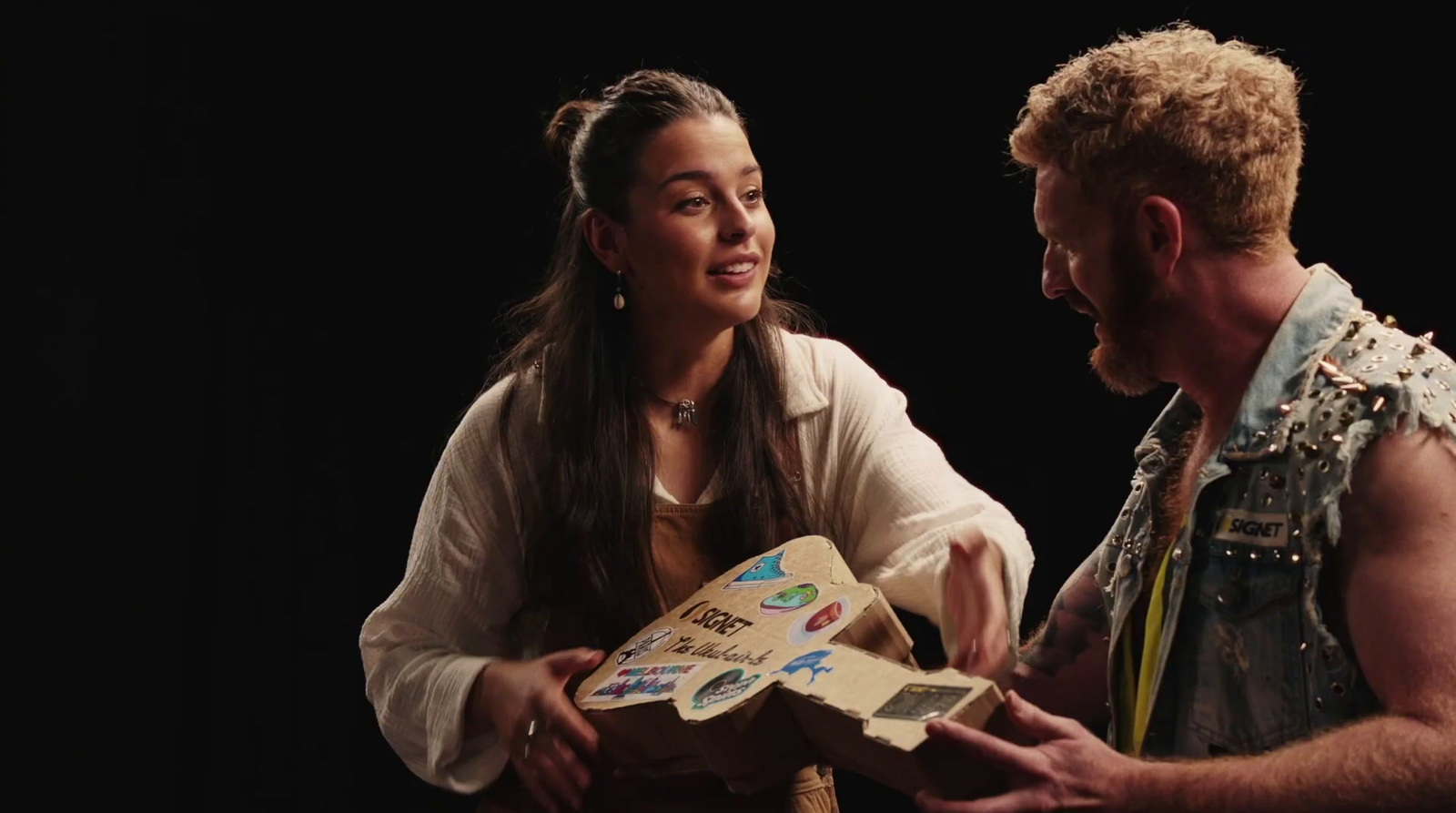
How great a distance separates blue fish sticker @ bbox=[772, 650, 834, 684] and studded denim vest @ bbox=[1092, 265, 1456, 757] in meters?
0.36

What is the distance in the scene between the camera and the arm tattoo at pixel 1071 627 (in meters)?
1.86

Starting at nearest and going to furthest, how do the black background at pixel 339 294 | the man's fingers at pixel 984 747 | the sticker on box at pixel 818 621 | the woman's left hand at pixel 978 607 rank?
the man's fingers at pixel 984 747 → the sticker on box at pixel 818 621 → the woman's left hand at pixel 978 607 → the black background at pixel 339 294

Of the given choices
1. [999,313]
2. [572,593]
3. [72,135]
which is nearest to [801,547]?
[572,593]

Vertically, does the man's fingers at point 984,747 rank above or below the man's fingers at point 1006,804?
above

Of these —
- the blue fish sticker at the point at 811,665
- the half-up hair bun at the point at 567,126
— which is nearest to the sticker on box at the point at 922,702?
the blue fish sticker at the point at 811,665

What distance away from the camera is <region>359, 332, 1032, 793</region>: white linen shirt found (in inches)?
78.2

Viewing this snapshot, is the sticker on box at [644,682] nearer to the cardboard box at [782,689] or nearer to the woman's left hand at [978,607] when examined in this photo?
the cardboard box at [782,689]

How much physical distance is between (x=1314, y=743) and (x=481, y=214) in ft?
6.75

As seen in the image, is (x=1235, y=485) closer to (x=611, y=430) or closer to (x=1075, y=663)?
(x=1075, y=663)

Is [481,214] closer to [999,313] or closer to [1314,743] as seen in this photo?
[999,313]

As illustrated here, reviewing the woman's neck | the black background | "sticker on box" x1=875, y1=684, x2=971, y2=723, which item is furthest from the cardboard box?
the black background

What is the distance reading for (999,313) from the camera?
292 centimetres

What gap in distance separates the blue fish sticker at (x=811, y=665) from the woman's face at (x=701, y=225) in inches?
25.0

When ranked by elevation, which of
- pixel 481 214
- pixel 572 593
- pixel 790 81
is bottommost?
pixel 572 593
